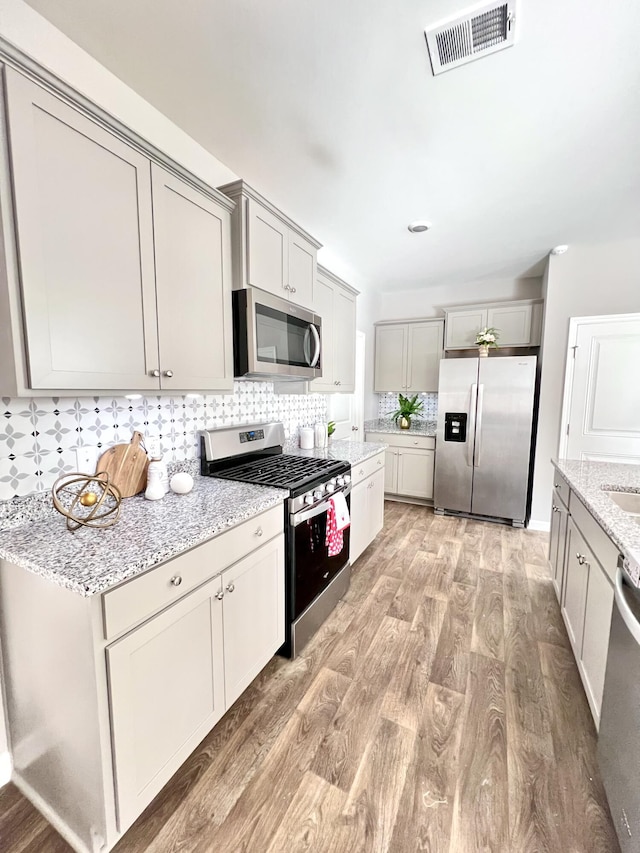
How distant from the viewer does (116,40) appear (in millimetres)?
1347

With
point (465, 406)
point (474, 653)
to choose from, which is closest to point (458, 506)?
point (465, 406)

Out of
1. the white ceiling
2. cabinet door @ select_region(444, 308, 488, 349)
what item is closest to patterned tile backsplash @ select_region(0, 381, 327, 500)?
the white ceiling

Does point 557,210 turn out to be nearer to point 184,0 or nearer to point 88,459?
point 184,0

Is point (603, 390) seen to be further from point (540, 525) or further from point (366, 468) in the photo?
point (366, 468)

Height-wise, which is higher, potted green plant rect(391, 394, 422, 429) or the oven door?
potted green plant rect(391, 394, 422, 429)

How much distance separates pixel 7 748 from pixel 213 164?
2.82 meters

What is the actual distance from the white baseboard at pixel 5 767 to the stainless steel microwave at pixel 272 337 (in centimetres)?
173

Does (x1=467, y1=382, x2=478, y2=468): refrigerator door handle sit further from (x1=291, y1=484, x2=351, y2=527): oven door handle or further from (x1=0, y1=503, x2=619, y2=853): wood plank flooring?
(x1=291, y1=484, x2=351, y2=527): oven door handle

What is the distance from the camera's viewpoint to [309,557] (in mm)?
1889

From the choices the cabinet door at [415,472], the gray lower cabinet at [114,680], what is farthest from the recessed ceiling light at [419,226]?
the gray lower cabinet at [114,680]

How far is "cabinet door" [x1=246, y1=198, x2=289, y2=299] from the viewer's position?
5.95ft

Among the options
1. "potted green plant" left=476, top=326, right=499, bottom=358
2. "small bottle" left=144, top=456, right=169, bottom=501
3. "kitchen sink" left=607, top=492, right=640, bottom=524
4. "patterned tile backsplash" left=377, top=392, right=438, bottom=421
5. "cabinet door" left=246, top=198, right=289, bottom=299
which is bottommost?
"kitchen sink" left=607, top=492, right=640, bottom=524

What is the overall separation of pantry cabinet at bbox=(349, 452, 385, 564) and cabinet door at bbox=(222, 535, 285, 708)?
37.3 inches

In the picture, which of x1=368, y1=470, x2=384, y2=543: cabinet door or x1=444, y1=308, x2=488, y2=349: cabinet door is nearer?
x1=368, y1=470, x2=384, y2=543: cabinet door
